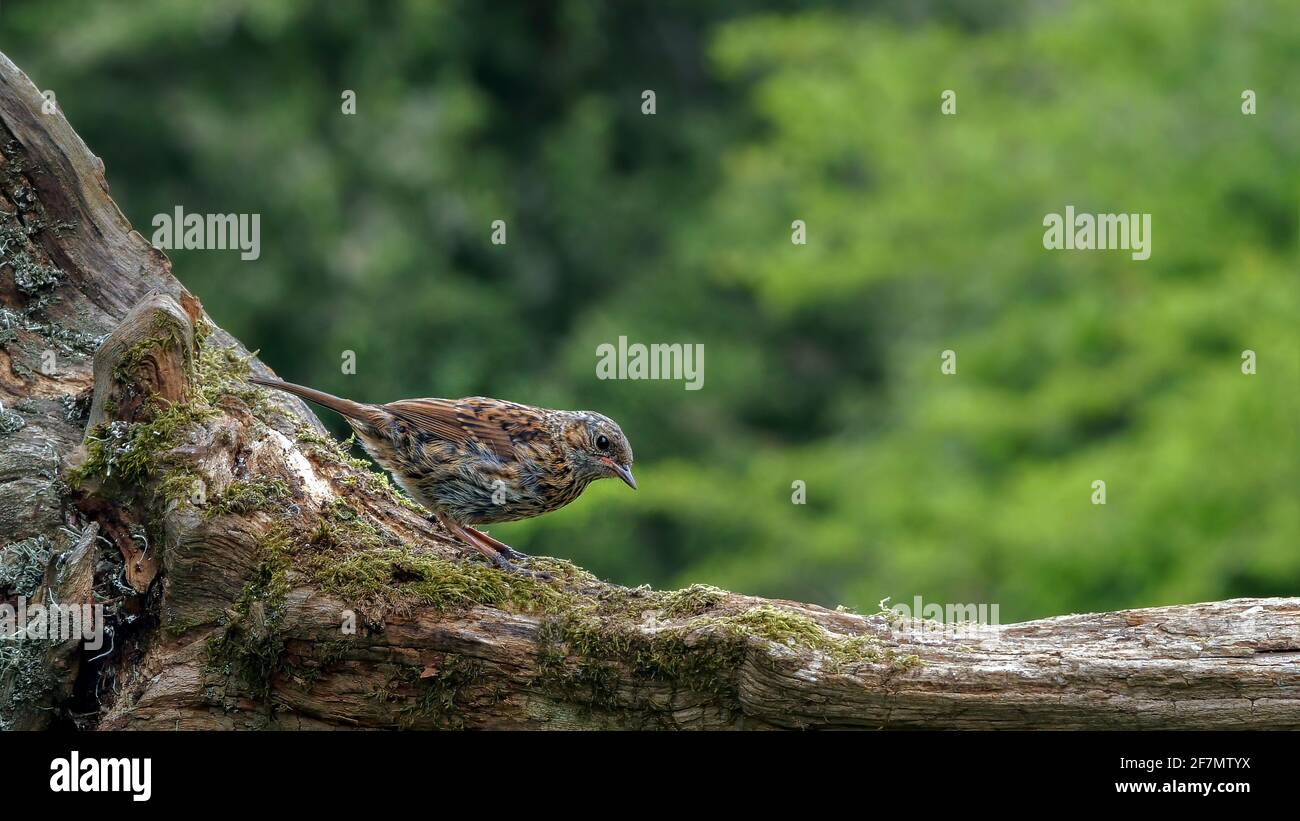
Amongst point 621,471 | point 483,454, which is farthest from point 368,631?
point 621,471

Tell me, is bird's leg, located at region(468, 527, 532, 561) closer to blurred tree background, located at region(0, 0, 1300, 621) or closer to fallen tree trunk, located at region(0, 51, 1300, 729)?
fallen tree trunk, located at region(0, 51, 1300, 729)

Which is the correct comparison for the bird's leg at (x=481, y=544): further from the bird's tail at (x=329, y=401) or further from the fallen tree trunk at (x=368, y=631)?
the bird's tail at (x=329, y=401)

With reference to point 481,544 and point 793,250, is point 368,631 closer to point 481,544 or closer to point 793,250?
point 481,544

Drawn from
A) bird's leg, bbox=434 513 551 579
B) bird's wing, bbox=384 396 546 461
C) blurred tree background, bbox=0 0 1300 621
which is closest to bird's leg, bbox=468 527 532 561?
bird's leg, bbox=434 513 551 579

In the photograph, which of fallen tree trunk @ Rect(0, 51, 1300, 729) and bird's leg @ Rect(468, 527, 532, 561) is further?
bird's leg @ Rect(468, 527, 532, 561)

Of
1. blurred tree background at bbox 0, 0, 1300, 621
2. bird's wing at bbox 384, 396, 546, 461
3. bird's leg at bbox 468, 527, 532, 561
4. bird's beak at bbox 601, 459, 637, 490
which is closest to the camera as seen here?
bird's leg at bbox 468, 527, 532, 561

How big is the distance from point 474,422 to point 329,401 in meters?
0.70

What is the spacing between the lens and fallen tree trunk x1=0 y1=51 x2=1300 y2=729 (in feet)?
14.1

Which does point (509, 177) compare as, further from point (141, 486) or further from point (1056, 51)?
point (141, 486)

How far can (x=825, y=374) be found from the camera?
20.0 meters

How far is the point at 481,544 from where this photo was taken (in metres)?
5.57

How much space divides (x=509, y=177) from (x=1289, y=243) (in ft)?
27.6

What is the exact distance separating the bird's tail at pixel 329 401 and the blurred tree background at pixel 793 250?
22.4 ft

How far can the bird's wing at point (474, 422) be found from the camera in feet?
18.8
